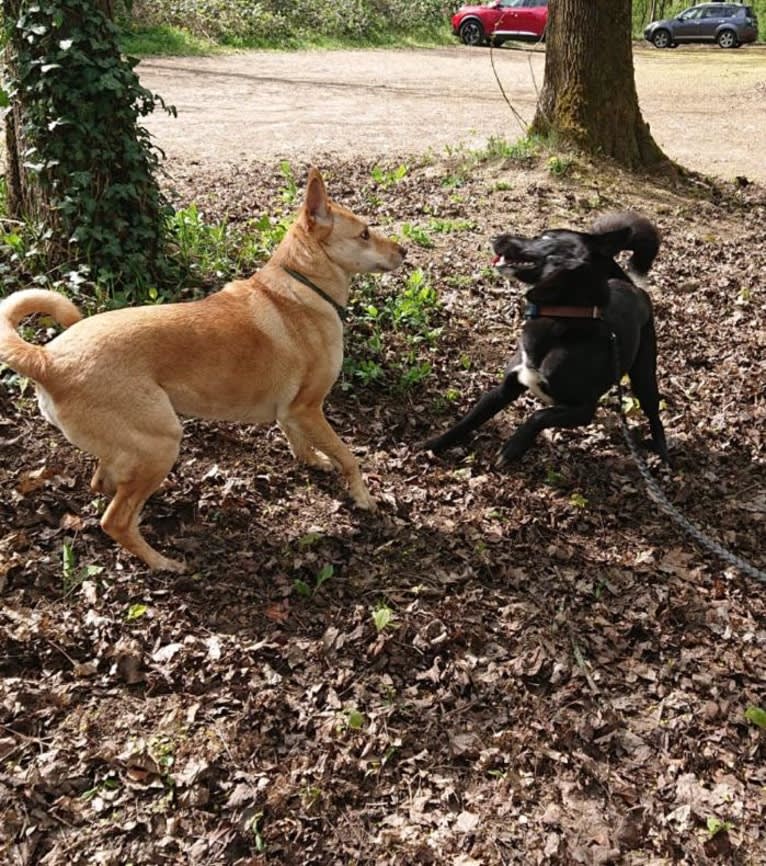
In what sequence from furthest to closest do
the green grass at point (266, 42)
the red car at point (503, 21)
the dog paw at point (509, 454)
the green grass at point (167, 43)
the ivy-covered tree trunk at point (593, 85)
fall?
the red car at point (503, 21), the green grass at point (266, 42), the green grass at point (167, 43), the ivy-covered tree trunk at point (593, 85), the dog paw at point (509, 454)

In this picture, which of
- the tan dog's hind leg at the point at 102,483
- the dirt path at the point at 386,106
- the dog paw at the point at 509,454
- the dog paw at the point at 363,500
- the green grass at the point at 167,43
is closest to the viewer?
the tan dog's hind leg at the point at 102,483

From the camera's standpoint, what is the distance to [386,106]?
1530 centimetres

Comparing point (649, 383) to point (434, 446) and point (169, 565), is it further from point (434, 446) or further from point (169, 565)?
point (169, 565)

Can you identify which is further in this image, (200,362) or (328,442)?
(328,442)

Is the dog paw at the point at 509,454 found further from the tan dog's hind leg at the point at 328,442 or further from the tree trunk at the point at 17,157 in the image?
the tree trunk at the point at 17,157

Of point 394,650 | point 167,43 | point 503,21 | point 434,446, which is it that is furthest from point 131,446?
point 503,21

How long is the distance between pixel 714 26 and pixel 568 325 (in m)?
34.9

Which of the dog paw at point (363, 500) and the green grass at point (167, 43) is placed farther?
the green grass at point (167, 43)

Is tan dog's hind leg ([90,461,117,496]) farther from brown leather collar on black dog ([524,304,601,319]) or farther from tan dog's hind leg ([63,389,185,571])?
brown leather collar on black dog ([524,304,601,319])

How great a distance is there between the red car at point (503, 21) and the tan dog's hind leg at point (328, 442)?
29838 mm

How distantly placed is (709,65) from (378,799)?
28.8m

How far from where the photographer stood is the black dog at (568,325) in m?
4.66

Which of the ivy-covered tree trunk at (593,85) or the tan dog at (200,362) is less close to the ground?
the ivy-covered tree trunk at (593,85)

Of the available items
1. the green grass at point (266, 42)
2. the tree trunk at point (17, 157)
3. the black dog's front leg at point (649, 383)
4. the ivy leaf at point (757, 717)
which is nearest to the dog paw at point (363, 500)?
Answer: the black dog's front leg at point (649, 383)
